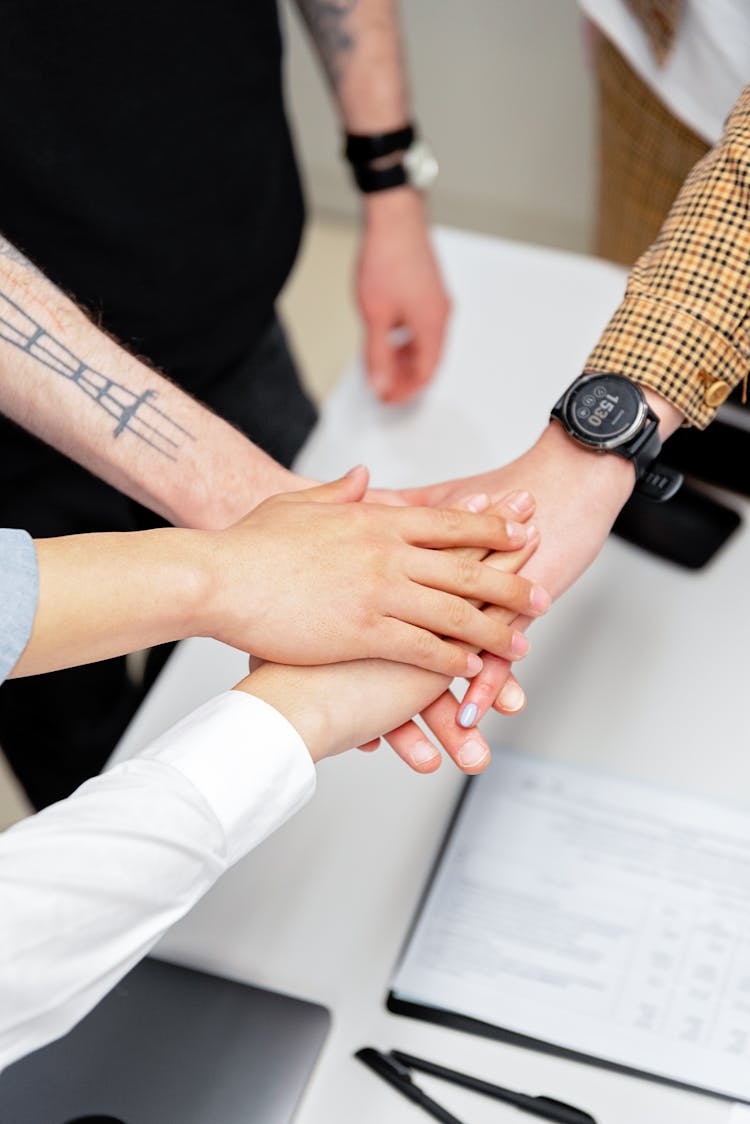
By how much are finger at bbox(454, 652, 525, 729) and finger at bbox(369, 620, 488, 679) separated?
3 cm

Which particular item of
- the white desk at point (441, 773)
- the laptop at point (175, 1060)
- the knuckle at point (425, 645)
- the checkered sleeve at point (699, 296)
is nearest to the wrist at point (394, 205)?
the white desk at point (441, 773)

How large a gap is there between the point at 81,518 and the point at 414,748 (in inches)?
21.6

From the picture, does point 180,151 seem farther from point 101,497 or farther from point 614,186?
point 614,186

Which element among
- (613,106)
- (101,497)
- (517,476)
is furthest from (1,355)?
(613,106)

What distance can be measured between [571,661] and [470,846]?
0.21 meters

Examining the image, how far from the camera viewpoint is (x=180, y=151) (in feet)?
3.71

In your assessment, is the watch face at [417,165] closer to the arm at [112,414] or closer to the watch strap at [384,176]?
the watch strap at [384,176]

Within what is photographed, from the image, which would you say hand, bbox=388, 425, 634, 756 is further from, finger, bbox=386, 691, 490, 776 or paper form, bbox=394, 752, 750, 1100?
paper form, bbox=394, 752, 750, 1100

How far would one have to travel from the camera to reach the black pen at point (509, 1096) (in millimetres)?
774

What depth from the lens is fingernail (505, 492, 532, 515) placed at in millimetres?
974

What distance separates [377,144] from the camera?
1308mm

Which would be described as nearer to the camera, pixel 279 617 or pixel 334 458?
pixel 279 617

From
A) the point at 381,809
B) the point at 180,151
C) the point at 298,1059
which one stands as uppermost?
the point at 180,151

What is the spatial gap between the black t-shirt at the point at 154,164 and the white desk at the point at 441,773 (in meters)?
0.21
